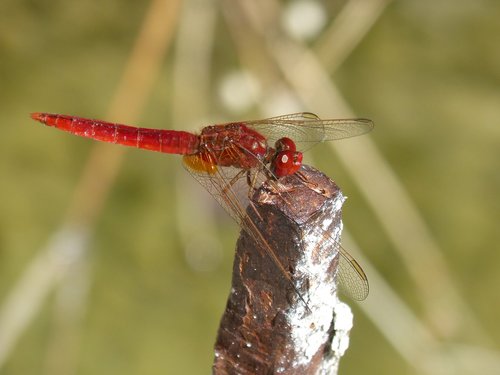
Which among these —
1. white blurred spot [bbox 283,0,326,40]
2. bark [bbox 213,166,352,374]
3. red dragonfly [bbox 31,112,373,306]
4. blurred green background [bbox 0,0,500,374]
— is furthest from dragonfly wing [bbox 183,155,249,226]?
white blurred spot [bbox 283,0,326,40]

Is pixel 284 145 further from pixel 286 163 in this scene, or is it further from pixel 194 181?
pixel 194 181

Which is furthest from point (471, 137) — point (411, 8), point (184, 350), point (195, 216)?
point (184, 350)

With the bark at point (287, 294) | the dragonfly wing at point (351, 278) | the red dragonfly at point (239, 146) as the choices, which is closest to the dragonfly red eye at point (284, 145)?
the red dragonfly at point (239, 146)

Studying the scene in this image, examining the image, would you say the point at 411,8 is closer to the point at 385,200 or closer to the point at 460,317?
the point at 385,200

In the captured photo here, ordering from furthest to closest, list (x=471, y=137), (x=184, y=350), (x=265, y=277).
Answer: (x=471, y=137) → (x=184, y=350) → (x=265, y=277)

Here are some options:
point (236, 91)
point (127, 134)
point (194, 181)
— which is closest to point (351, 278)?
point (127, 134)

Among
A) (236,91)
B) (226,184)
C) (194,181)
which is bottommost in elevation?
(226,184)
